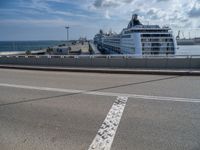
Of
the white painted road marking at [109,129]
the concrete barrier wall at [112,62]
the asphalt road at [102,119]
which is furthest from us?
the concrete barrier wall at [112,62]

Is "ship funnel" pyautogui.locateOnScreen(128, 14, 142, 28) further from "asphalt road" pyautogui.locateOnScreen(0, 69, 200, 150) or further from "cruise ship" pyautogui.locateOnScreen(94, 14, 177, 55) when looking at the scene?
"asphalt road" pyautogui.locateOnScreen(0, 69, 200, 150)

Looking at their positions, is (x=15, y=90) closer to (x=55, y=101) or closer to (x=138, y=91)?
(x=55, y=101)

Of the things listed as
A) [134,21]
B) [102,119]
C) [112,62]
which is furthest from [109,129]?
[134,21]

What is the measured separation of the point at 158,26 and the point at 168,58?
41156mm

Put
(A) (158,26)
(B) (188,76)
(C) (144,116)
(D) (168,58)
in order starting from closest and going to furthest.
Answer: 1. (C) (144,116)
2. (B) (188,76)
3. (D) (168,58)
4. (A) (158,26)

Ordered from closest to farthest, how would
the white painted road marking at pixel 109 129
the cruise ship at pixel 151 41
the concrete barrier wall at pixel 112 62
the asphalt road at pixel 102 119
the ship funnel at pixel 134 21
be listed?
the white painted road marking at pixel 109 129
the asphalt road at pixel 102 119
the concrete barrier wall at pixel 112 62
the cruise ship at pixel 151 41
the ship funnel at pixel 134 21

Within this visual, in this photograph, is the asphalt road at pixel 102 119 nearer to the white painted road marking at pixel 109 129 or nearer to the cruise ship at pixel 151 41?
the white painted road marking at pixel 109 129

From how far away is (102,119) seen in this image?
5.51 meters

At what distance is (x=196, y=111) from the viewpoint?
5867 mm

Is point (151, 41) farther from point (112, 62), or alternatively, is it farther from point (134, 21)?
point (112, 62)

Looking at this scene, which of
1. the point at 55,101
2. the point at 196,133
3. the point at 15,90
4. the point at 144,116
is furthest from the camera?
the point at 15,90

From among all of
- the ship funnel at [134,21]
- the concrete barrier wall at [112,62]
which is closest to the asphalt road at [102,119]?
the concrete barrier wall at [112,62]

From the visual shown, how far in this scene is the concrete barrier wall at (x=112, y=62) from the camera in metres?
14.4

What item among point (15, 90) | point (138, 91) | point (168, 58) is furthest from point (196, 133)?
point (168, 58)
